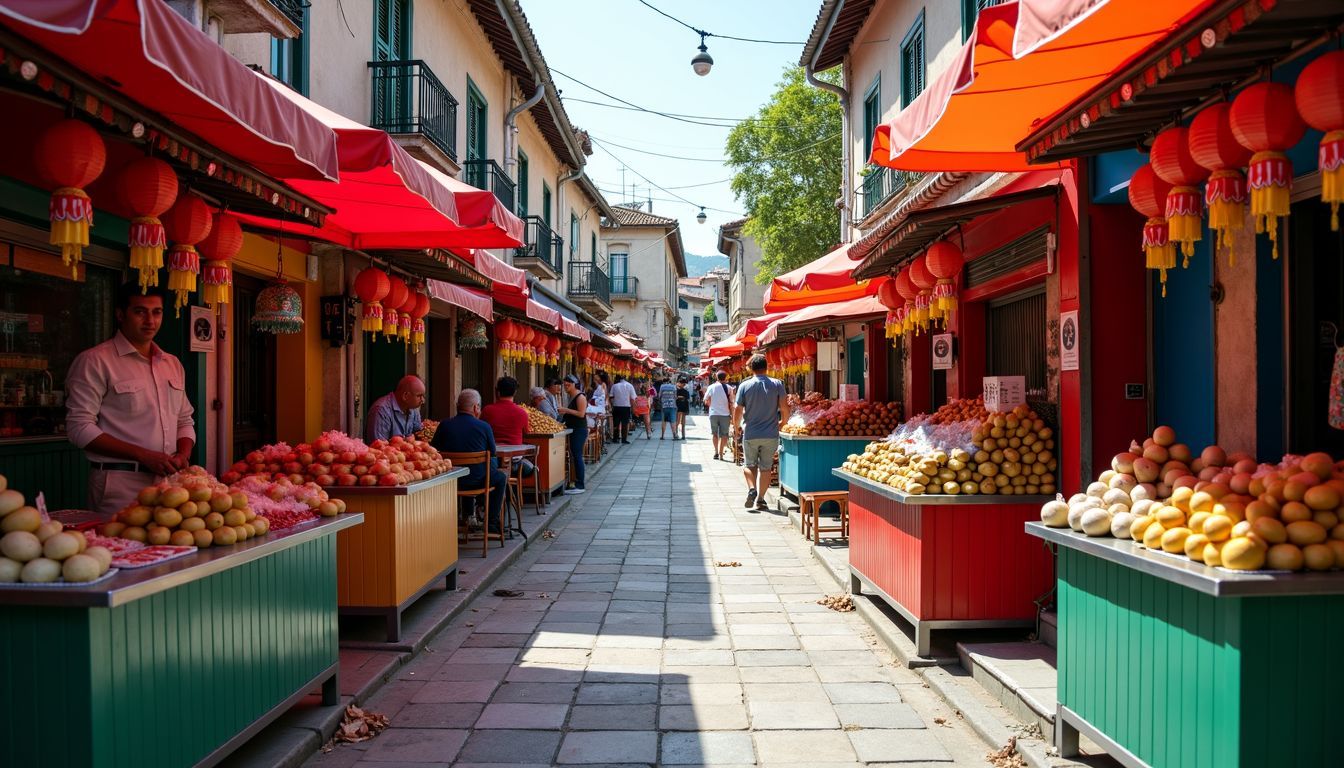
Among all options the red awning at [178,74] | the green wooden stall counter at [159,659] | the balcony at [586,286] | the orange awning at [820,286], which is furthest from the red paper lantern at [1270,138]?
the balcony at [586,286]

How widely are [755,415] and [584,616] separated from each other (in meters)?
5.86

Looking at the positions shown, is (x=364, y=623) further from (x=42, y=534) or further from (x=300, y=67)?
(x=300, y=67)

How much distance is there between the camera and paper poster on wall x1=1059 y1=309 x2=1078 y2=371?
19.0ft

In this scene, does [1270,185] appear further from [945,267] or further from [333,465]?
[333,465]

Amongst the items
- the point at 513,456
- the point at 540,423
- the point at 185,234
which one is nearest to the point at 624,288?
the point at 540,423

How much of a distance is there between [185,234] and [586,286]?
82.8 feet

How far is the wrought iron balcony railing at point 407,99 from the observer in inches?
457

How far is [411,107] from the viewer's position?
11.9 metres

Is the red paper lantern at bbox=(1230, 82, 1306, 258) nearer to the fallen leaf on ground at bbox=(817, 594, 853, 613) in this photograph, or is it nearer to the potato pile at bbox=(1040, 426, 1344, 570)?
the potato pile at bbox=(1040, 426, 1344, 570)

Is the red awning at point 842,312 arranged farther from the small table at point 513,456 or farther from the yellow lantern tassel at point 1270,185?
the yellow lantern tassel at point 1270,185

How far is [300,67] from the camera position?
30.9 ft

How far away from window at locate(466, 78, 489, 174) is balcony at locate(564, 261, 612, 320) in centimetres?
1082

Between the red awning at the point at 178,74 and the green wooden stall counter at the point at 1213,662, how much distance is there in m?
4.06

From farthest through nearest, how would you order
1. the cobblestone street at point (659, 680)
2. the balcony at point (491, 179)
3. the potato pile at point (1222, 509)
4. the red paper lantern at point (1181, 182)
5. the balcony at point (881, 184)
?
the balcony at point (491, 179) < the balcony at point (881, 184) < the cobblestone street at point (659, 680) < the red paper lantern at point (1181, 182) < the potato pile at point (1222, 509)
